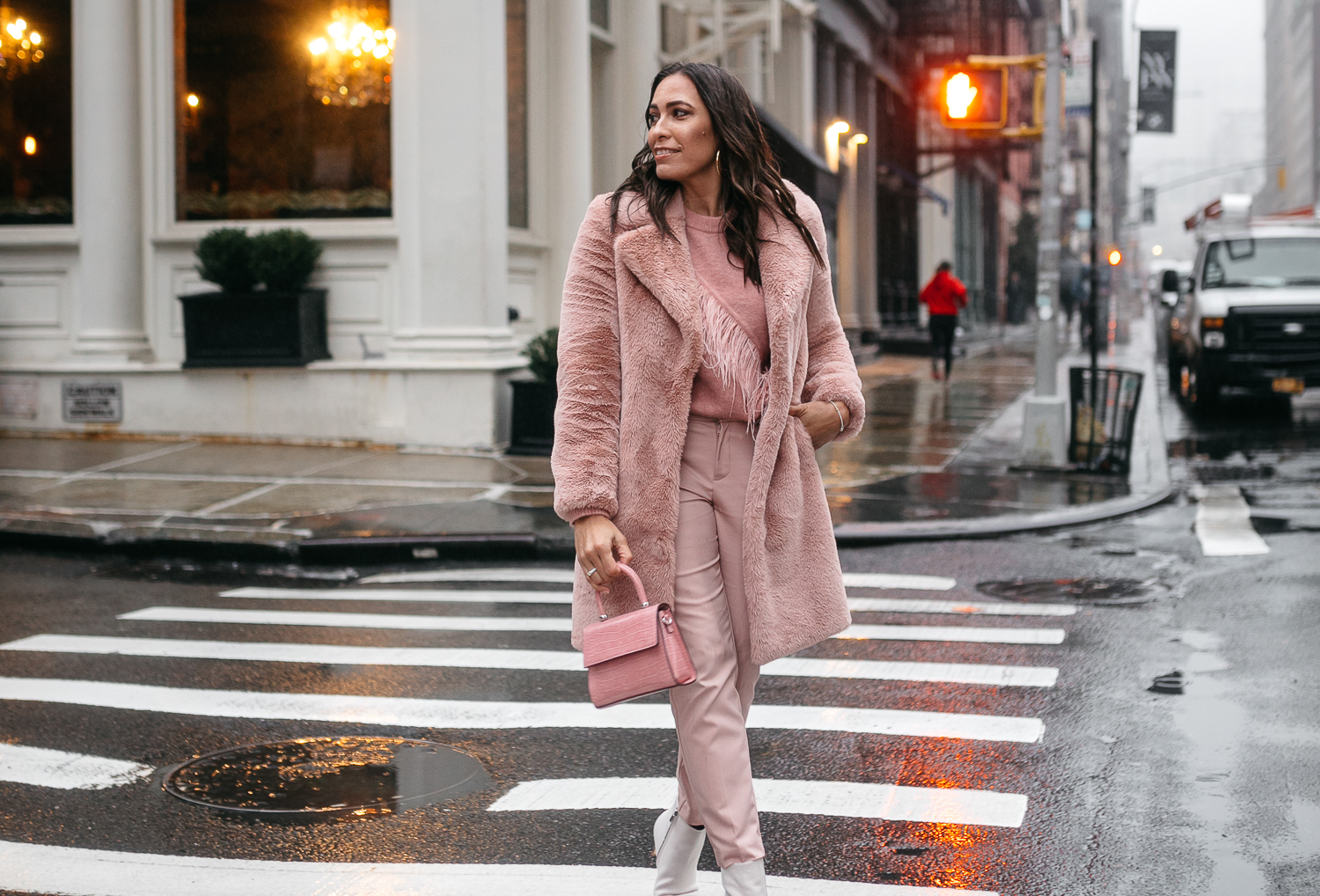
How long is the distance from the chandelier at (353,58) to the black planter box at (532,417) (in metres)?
3.42

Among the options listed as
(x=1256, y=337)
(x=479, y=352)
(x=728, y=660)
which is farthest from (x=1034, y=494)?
(x=728, y=660)

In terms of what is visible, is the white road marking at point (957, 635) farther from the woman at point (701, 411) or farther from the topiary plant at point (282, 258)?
the topiary plant at point (282, 258)

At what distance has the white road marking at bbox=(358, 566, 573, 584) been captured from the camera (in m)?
8.98

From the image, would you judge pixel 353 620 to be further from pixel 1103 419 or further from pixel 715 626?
pixel 1103 419

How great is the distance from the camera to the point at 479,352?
14.0 m

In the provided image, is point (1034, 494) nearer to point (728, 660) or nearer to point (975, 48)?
point (728, 660)

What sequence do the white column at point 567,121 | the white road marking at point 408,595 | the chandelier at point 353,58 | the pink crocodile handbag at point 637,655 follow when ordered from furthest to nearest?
the white column at point 567,121 < the chandelier at point 353,58 < the white road marking at point 408,595 < the pink crocodile handbag at point 637,655

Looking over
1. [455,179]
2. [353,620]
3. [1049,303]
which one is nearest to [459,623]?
[353,620]

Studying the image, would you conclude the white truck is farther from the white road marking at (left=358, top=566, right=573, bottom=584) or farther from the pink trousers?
the pink trousers

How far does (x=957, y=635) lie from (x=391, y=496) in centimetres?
562

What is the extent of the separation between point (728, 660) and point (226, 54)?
1345 cm

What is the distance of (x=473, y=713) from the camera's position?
5715 millimetres

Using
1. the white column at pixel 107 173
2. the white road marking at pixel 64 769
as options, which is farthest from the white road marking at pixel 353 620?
the white column at pixel 107 173

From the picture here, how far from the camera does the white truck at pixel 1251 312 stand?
18.1 meters
